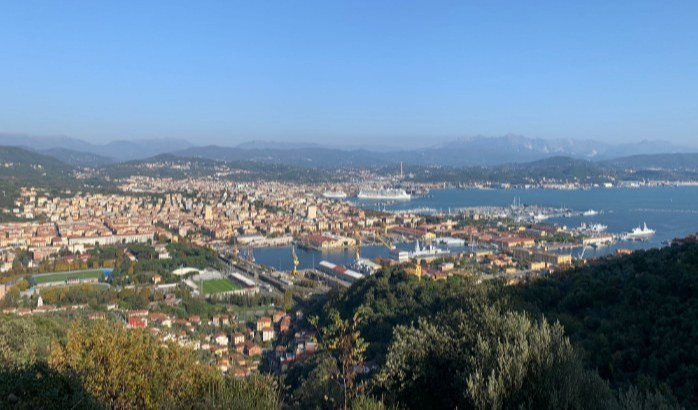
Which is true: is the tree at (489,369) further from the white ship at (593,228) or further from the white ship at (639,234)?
the white ship at (593,228)

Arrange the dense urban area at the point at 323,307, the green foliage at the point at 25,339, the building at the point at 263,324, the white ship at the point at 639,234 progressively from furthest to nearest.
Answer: the white ship at the point at 639,234
the building at the point at 263,324
the green foliage at the point at 25,339
the dense urban area at the point at 323,307

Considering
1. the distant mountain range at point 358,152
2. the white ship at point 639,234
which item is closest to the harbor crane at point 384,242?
the white ship at point 639,234

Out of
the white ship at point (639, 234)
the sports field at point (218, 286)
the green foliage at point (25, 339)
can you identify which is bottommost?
the sports field at point (218, 286)

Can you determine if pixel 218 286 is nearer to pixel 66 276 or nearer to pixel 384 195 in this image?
pixel 66 276

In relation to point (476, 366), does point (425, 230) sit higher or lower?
lower

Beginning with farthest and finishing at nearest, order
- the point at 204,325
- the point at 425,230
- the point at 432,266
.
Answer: the point at 425,230, the point at 432,266, the point at 204,325

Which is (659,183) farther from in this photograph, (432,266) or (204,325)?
(204,325)

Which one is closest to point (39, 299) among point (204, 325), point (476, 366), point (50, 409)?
point (204, 325)
